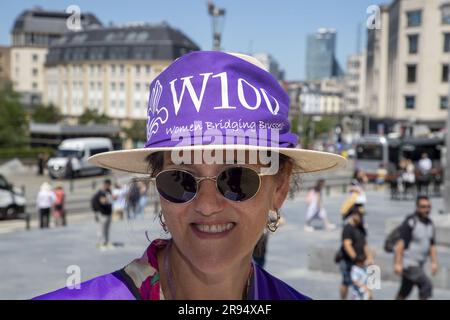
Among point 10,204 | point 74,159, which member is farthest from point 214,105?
point 74,159

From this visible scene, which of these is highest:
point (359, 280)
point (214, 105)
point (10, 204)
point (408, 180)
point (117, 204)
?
point (214, 105)

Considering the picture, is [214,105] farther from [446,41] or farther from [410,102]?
[410,102]

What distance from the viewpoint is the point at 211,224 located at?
148 cm

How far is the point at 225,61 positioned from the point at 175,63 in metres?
0.12

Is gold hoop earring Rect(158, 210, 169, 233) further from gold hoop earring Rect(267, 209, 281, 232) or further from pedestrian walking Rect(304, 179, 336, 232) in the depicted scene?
pedestrian walking Rect(304, 179, 336, 232)

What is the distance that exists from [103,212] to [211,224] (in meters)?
11.7

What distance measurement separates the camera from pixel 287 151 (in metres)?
1.56

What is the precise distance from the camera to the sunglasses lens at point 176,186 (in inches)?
59.6

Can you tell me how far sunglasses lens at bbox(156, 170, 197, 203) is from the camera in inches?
59.6

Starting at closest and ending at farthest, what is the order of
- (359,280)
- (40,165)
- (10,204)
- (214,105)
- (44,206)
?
1. (214,105)
2. (359,280)
3. (44,206)
4. (10,204)
5. (40,165)

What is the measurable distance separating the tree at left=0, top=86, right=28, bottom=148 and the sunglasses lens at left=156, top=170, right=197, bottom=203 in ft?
148

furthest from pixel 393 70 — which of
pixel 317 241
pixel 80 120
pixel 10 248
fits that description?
pixel 10 248

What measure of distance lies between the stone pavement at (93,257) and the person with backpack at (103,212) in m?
0.27
